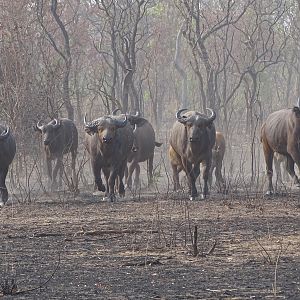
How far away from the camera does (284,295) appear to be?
7.50 meters

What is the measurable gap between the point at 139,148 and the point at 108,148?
403cm

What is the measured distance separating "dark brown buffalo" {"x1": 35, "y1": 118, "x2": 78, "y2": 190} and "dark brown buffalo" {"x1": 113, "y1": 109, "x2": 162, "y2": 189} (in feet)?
4.12

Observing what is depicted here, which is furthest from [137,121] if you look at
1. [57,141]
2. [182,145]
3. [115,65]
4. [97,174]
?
[115,65]

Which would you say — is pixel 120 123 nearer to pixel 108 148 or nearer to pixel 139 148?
pixel 108 148

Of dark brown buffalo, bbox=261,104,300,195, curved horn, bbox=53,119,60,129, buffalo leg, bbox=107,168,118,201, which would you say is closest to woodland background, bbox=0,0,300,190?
dark brown buffalo, bbox=261,104,300,195

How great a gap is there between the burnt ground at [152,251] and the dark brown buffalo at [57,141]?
5.76 m

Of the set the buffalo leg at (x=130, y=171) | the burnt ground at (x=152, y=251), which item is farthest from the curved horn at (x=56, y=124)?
the burnt ground at (x=152, y=251)

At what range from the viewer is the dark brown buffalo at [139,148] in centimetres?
2144

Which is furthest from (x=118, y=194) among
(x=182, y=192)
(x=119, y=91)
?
(x=119, y=91)

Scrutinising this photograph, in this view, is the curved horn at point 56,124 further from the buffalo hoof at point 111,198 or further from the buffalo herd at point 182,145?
the buffalo hoof at point 111,198

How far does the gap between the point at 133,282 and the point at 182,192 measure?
993 cm

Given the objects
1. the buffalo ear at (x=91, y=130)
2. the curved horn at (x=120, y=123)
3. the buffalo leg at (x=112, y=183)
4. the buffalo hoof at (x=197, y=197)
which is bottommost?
the buffalo hoof at (x=197, y=197)

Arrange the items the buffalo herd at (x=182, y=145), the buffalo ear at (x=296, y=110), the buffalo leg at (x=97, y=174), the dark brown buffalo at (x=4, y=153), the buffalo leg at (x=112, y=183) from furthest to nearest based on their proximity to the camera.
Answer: the buffalo leg at (x=97, y=174) → the buffalo herd at (x=182, y=145) → the dark brown buffalo at (x=4, y=153) → the buffalo ear at (x=296, y=110) → the buffalo leg at (x=112, y=183)

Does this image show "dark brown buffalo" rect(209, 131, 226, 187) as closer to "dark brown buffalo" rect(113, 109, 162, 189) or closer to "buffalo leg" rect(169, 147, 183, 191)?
"buffalo leg" rect(169, 147, 183, 191)
